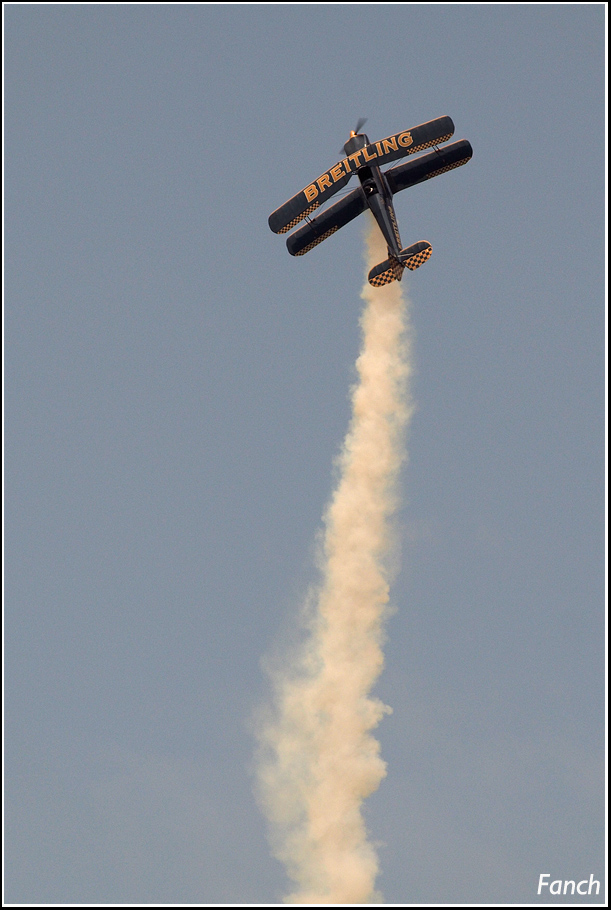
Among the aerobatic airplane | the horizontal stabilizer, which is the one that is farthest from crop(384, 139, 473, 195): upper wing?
the horizontal stabilizer

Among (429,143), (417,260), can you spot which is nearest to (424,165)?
(429,143)

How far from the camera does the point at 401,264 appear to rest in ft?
428

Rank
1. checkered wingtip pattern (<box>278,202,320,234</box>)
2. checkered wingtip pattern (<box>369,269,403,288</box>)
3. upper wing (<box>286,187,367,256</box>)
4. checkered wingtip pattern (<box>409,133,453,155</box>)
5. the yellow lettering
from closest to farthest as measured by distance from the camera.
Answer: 1. the yellow lettering
2. checkered wingtip pattern (<box>409,133,453,155</box>)
3. checkered wingtip pattern (<box>369,269,403,288</box>)
4. checkered wingtip pattern (<box>278,202,320,234</box>)
5. upper wing (<box>286,187,367,256</box>)

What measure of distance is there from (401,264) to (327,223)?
5259mm

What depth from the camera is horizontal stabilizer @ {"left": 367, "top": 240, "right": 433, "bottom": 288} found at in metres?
130

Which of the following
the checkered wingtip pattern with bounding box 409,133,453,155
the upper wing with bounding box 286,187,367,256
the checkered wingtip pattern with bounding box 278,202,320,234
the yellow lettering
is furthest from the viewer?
the upper wing with bounding box 286,187,367,256

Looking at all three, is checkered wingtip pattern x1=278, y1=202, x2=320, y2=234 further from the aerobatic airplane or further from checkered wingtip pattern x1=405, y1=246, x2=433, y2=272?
checkered wingtip pattern x1=405, y1=246, x2=433, y2=272

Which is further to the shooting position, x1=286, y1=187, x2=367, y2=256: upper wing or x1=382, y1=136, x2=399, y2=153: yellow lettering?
x1=286, y1=187, x2=367, y2=256: upper wing

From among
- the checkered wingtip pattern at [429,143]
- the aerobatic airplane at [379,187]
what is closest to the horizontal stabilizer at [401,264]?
the aerobatic airplane at [379,187]

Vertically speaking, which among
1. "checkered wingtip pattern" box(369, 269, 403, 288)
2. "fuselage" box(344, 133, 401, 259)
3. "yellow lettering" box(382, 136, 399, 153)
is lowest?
"checkered wingtip pattern" box(369, 269, 403, 288)

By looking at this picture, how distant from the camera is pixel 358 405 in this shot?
136250 mm

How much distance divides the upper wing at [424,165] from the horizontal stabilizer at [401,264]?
12.5 feet

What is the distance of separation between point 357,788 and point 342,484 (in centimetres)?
1788

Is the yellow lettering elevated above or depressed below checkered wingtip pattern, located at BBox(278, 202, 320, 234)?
above
